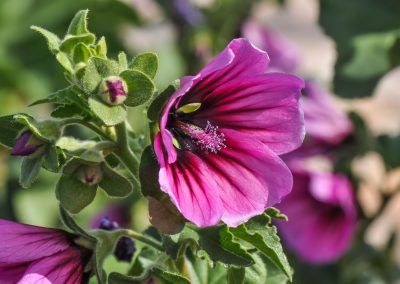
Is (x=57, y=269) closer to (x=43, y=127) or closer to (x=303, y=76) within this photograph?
(x=43, y=127)

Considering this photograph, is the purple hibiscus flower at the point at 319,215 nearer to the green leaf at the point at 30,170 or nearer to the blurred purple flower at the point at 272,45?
the blurred purple flower at the point at 272,45

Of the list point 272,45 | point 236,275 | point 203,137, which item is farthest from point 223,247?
point 272,45

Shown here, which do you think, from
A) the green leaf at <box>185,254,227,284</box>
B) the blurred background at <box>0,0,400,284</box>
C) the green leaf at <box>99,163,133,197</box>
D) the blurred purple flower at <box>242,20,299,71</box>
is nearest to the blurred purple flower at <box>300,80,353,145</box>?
the blurred background at <box>0,0,400,284</box>

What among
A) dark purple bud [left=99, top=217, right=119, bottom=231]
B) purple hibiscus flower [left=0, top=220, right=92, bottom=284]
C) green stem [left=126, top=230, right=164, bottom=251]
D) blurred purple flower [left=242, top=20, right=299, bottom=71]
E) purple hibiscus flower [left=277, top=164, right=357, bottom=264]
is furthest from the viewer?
blurred purple flower [left=242, top=20, right=299, bottom=71]

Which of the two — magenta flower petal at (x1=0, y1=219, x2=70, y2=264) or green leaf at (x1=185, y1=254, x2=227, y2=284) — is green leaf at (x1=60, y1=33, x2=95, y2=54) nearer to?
magenta flower petal at (x1=0, y1=219, x2=70, y2=264)

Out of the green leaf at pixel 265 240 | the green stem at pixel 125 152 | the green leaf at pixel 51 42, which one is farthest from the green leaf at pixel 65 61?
the green leaf at pixel 265 240

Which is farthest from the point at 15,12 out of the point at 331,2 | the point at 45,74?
the point at 331,2
